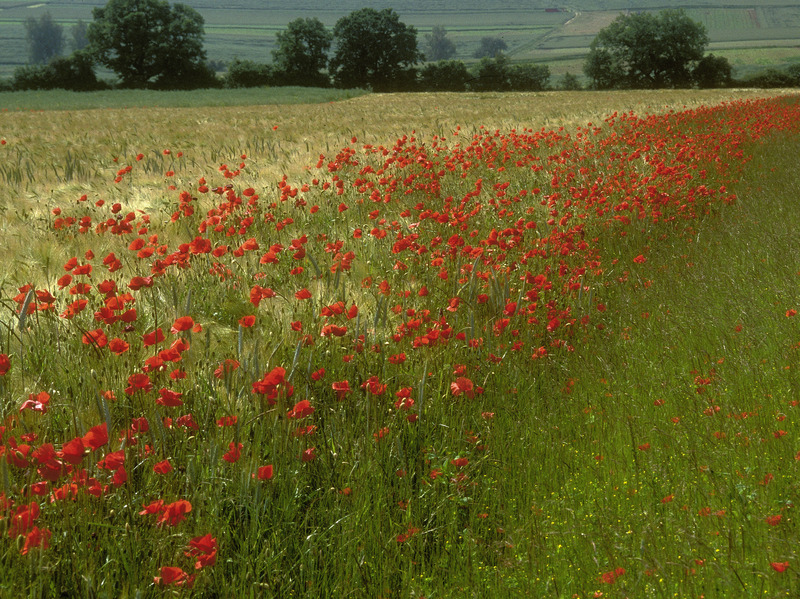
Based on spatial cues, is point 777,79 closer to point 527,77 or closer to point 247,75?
point 527,77

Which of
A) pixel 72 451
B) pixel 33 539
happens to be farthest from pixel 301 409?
pixel 33 539

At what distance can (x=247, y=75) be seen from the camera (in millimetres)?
59500

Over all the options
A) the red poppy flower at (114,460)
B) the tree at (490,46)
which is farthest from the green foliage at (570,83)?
Answer: the tree at (490,46)

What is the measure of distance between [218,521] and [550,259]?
135 inches

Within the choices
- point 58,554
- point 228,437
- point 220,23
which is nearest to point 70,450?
point 58,554

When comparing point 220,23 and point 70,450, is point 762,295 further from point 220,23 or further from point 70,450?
→ point 220,23

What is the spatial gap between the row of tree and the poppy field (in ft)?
190

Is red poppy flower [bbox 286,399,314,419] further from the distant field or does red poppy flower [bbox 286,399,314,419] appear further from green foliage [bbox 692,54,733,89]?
the distant field

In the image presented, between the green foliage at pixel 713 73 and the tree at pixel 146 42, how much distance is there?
44.9m

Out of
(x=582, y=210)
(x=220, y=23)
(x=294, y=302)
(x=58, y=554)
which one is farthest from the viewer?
(x=220, y=23)

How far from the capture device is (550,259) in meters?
4.94

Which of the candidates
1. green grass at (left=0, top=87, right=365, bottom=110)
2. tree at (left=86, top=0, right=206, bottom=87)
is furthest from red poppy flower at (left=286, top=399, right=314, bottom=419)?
tree at (left=86, top=0, right=206, bottom=87)

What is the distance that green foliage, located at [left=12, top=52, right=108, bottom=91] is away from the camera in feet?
184

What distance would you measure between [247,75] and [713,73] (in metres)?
41.1
